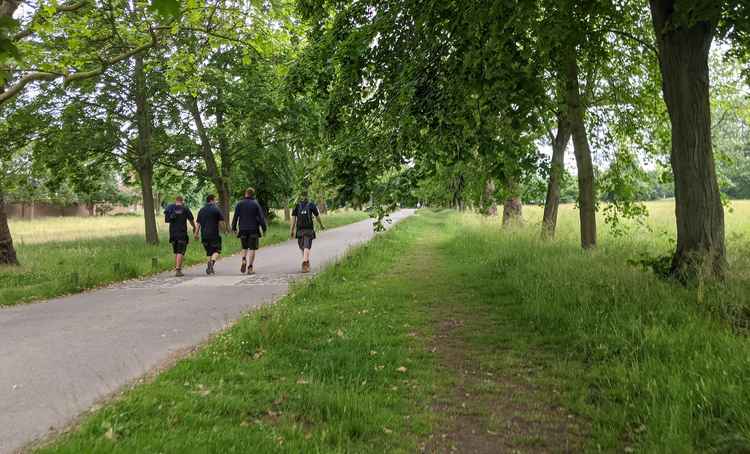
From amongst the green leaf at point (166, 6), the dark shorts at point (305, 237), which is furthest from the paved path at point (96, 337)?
the green leaf at point (166, 6)

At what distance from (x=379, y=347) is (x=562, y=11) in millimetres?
4969

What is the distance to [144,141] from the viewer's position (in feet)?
60.6

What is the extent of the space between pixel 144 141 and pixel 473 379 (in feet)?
58.0

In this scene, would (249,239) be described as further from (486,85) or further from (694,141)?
(694,141)

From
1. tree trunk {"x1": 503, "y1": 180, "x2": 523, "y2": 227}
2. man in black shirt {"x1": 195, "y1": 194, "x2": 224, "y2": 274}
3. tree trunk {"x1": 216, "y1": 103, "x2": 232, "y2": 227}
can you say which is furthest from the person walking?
tree trunk {"x1": 216, "y1": 103, "x2": 232, "y2": 227}

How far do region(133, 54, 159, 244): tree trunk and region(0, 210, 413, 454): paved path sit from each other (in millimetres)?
9005

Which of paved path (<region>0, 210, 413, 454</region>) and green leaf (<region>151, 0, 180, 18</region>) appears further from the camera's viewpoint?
paved path (<region>0, 210, 413, 454</region>)

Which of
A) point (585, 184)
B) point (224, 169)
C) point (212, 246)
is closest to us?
point (585, 184)

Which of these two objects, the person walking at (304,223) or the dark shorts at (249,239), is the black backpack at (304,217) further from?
the dark shorts at (249,239)

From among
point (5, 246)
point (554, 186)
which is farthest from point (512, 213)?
point (5, 246)

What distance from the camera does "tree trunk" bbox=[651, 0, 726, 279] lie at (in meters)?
6.31

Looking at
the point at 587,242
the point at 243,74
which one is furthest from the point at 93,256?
the point at 587,242

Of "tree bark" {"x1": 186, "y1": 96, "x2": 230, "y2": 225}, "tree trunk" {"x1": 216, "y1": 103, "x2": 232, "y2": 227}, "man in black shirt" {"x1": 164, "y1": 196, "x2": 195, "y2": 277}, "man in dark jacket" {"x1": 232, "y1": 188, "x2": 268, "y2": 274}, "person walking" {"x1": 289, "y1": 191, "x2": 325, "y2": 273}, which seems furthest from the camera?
"tree trunk" {"x1": 216, "y1": 103, "x2": 232, "y2": 227}

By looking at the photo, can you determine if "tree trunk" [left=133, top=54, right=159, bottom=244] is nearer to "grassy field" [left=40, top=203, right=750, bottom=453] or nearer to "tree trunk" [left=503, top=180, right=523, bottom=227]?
"tree trunk" [left=503, top=180, right=523, bottom=227]
